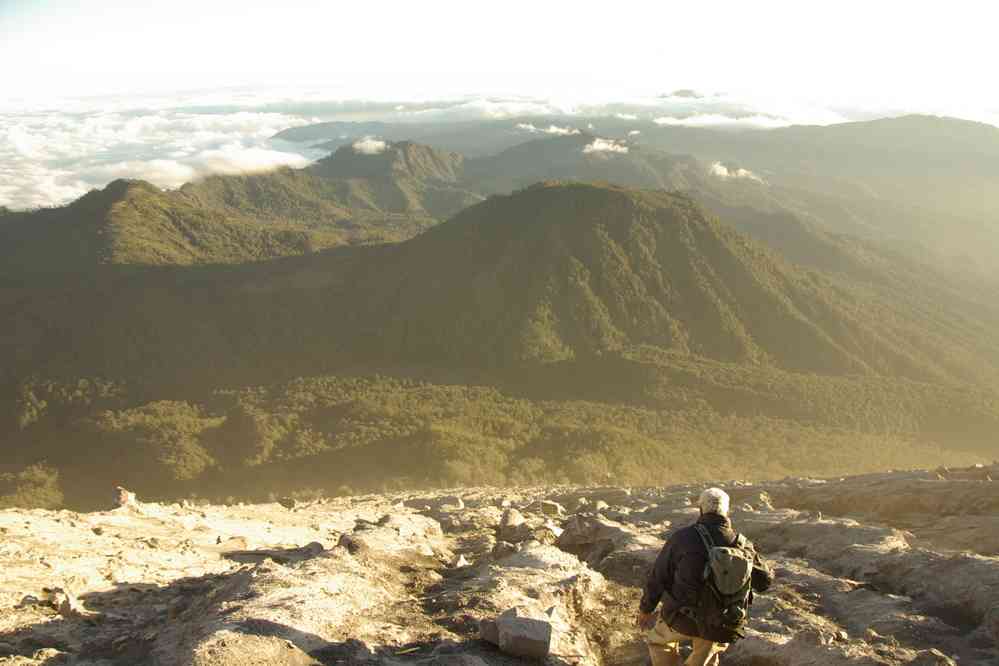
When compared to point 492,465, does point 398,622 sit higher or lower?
higher

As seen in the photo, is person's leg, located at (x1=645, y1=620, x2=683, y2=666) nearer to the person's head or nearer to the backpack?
the backpack

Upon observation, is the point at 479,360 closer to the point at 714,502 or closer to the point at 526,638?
the point at 526,638

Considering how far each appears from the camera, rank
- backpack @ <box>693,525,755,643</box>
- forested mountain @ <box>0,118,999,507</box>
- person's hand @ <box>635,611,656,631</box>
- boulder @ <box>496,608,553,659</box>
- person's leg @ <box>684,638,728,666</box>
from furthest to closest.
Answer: forested mountain @ <box>0,118,999,507</box>
boulder @ <box>496,608,553,659</box>
person's hand @ <box>635,611,656,631</box>
person's leg @ <box>684,638,728,666</box>
backpack @ <box>693,525,755,643</box>

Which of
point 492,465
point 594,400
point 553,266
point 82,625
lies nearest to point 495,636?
point 82,625

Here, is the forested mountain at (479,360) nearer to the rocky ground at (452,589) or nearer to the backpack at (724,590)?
the rocky ground at (452,589)

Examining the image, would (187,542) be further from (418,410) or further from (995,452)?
(995,452)

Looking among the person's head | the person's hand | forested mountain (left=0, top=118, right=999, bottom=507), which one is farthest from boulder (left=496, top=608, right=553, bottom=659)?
forested mountain (left=0, top=118, right=999, bottom=507)

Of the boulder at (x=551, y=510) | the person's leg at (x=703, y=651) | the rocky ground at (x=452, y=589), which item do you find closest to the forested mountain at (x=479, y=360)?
the boulder at (x=551, y=510)
